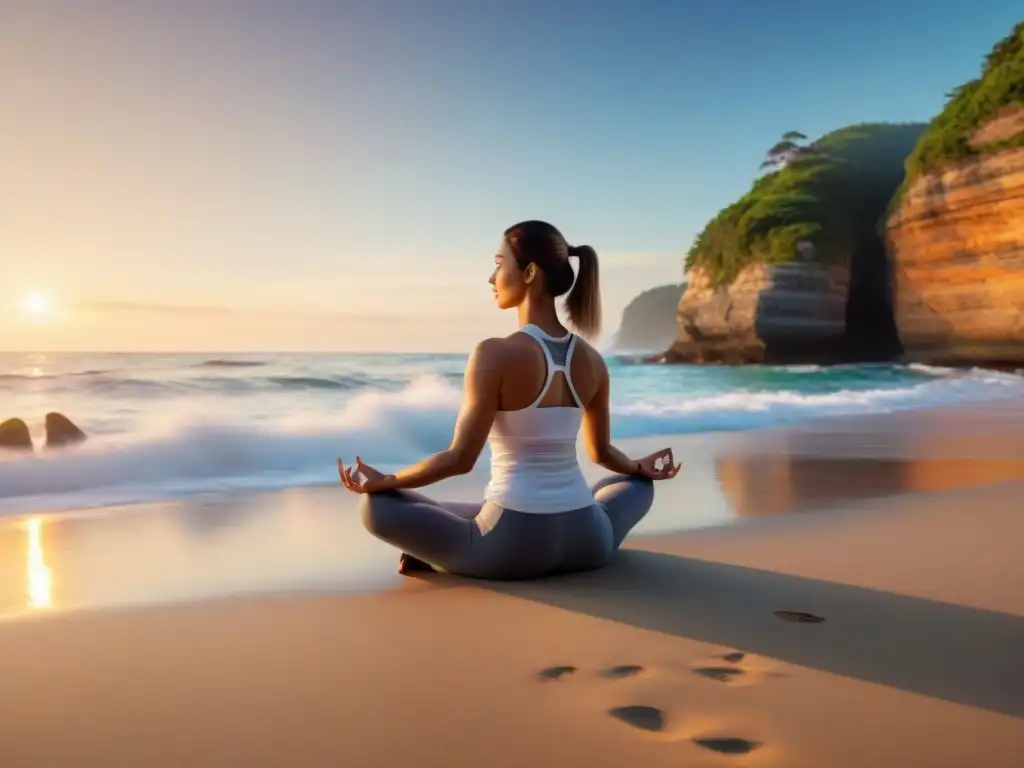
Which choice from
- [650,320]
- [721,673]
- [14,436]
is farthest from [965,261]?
[650,320]

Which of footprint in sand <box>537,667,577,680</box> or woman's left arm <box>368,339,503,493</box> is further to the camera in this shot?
woman's left arm <box>368,339,503,493</box>

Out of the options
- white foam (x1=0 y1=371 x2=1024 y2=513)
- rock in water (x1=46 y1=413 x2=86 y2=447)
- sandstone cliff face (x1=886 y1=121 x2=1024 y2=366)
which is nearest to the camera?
white foam (x1=0 y1=371 x2=1024 y2=513)

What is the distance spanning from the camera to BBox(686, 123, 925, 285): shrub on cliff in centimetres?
3775

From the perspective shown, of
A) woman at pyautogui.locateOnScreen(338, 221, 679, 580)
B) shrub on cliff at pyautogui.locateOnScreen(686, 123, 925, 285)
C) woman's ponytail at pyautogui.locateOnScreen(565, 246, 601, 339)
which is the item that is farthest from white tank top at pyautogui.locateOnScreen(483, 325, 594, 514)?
shrub on cliff at pyautogui.locateOnScreen(686, 123, 925, 285)

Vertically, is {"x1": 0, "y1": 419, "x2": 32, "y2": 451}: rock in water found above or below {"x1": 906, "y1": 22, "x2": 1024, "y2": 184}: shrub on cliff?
below

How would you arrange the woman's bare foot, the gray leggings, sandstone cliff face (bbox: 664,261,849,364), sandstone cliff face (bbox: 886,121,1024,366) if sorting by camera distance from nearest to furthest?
the gray leggings, the woman's bare foot, sandstone cliff face (bbox: 886,121,1024,366), sandstone cliff face (bbox: 664,261,849,364)

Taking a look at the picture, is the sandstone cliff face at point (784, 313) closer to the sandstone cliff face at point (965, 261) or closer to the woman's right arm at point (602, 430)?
the sandstone cliff face at point (965, 261)

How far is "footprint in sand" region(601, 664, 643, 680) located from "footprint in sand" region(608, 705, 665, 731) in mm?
206

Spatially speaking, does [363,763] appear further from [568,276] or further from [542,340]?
[568,276]

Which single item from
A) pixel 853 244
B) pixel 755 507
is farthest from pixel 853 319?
pixel 755 507

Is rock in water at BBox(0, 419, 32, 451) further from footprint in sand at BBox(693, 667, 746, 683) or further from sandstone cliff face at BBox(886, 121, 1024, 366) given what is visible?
sandstone cliff face at BBox(886, 121, 1024, 366)

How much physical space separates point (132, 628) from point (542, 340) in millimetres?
1717

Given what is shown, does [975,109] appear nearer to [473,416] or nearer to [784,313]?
[784,313]

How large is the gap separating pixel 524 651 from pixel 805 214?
1591 inches
